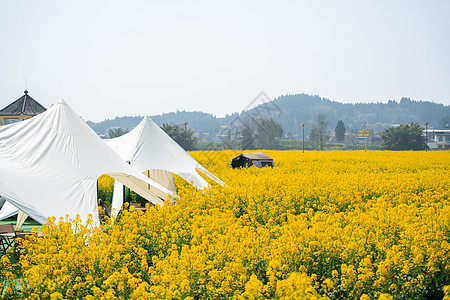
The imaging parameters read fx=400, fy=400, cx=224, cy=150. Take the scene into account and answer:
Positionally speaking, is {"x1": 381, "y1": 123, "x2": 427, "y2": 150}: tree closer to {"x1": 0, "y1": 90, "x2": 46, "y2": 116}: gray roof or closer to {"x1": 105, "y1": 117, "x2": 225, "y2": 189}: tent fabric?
{"x1": 0, "y1": 90, "x2": 46, "y2": 116}: gray roof

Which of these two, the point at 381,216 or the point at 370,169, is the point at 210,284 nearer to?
the point at 381,216

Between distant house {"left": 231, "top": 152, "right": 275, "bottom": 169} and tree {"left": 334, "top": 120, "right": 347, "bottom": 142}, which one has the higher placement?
tree {"left": 334, "top": 120, "right": 347, "bottom": 142}

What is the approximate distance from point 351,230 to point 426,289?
1.55 metres

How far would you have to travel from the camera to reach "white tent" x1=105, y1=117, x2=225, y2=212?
12.3 m

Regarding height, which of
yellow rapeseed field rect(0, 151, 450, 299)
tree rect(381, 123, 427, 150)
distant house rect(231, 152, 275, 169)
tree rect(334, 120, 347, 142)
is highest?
tree rect(334, 120, 347, 142)

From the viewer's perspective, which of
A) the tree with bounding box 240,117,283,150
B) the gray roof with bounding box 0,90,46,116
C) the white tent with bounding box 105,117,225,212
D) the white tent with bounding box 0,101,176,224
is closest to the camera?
the white tent with bounding box 0,101,176,224

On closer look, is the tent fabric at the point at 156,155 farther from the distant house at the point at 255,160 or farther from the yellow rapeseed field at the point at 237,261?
the distant house at the point at 255,160

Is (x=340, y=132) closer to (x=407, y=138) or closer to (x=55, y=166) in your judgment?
(x=407, y=138)

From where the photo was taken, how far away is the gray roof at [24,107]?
1016 inches

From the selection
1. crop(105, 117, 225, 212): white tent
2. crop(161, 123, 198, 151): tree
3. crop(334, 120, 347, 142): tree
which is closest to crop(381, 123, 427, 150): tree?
crop(161, 123, 198, 151): tree

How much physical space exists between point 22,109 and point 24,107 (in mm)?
255

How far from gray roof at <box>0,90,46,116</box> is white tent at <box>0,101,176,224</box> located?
1725 centimetres

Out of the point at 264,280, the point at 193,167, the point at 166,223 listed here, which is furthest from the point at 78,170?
the point at 264,280

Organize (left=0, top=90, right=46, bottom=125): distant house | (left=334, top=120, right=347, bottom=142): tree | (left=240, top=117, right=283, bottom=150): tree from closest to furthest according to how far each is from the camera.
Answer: (left=0, top=90, right=46, bottom=125): distant house
(left=240, top=117, right=283, bottom=150): tree
(left=334, top=120, right=347, bottom=142): tree
